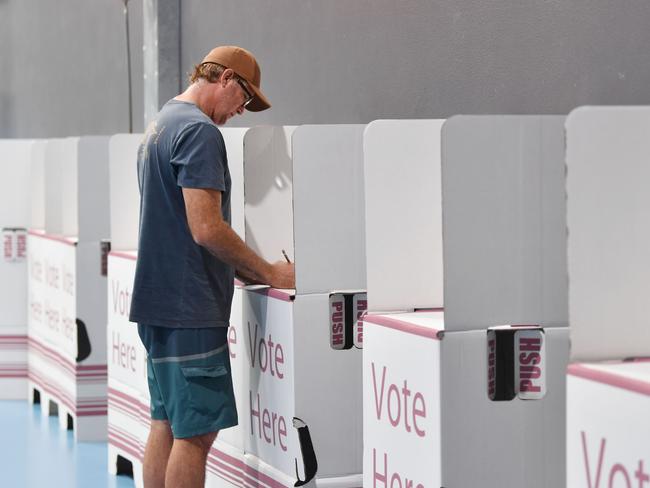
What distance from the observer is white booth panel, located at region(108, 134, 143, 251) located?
4816 mm

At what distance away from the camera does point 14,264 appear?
6582 millimetres

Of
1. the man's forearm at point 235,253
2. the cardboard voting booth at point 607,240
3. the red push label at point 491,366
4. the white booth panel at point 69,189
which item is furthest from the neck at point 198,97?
the white booth panel at point 69,189

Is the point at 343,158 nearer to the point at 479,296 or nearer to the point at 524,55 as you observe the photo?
the point at 524,55

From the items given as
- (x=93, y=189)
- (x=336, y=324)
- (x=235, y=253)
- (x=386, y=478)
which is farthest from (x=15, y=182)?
(x=386, y=478)

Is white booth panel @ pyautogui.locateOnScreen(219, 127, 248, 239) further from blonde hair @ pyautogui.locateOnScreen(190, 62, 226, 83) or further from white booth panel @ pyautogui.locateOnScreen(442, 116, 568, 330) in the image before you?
white booth panel @ pyautogui.locateOnScreen(442, 116, 568, 330)

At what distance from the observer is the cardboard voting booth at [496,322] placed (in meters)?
2.41

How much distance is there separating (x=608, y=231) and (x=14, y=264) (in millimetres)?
5024

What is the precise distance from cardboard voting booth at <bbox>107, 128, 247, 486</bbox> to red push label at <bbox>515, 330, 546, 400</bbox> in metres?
2.23

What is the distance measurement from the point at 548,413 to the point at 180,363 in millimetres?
1139

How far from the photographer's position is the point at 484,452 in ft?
7.95

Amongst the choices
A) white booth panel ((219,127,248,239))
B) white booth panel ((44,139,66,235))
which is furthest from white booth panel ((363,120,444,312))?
white booth panel ((44,139,66,235))

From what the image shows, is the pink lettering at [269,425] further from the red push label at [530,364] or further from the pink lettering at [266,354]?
the red push label at [530,364]

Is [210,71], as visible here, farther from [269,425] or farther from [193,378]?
[269,425]

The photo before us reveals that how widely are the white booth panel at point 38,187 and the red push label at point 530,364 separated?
4.47 m
